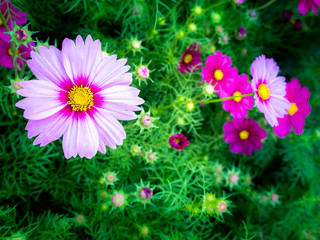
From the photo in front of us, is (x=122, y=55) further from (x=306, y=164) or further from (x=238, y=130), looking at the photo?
(x=306, y=164)

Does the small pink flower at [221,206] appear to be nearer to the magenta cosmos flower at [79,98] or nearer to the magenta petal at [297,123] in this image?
the magenta cosmos flower at [79,98]

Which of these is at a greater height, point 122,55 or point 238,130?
point 122,55

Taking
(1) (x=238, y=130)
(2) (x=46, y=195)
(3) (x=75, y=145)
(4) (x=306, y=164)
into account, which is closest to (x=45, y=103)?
(3) (x=75, y=145)

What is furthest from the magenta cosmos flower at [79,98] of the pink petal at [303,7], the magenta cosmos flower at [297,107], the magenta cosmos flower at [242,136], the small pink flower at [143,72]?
the pink petal at [303,7]

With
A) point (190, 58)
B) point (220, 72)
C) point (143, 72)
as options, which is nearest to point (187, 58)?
point (190, 58)

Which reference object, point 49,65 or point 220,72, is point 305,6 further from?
point 49,65
